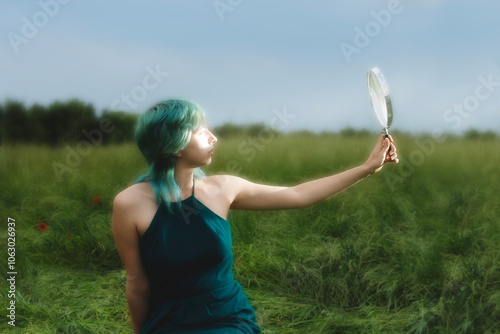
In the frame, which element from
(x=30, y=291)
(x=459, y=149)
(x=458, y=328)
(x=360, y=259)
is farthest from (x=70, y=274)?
(x=459, y=149)

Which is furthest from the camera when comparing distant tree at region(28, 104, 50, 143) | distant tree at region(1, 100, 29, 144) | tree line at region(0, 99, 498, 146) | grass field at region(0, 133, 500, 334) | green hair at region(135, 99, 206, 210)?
distant tree at region(28, 104, 50, 143)

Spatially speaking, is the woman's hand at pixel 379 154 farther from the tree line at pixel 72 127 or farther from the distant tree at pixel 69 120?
the distant tree at pixel 69 120

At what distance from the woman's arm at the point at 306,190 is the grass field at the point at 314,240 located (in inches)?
64.0

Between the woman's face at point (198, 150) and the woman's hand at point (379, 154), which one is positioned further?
the woman's hand at point (379, 154)

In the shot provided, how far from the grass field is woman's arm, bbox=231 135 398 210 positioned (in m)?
1.62

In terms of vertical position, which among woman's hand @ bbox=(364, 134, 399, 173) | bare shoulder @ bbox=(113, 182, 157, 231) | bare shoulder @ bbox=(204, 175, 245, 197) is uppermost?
woman's hand @ bbox=(364, 134, 399, 173)

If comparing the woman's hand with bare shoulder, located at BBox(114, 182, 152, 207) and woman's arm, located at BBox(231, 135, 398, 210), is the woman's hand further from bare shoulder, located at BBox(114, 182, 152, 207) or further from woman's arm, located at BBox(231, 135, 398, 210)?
bare shoulder, located at BBox(114, 182, 152, 207)

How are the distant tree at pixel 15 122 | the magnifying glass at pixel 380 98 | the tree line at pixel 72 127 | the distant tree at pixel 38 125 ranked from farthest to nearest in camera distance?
the distant tree at pixel 38 125 < the distant tree at pixel 15 122 < the tree line at pixel 72 127 < the magnifying glass at pixel 380 98

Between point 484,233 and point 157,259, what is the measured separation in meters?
3.33

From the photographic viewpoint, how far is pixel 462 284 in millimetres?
3820

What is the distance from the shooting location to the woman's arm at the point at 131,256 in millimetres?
1904

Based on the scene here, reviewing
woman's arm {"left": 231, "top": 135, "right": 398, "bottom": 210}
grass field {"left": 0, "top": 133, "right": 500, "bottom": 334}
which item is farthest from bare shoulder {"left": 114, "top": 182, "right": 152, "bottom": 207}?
grass field {"left": 0, "top": 133, "right": 500, "bottom": 334}

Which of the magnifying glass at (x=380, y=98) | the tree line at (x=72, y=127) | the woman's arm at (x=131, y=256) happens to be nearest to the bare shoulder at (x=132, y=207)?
the woman's arm at (x=131, y=256)

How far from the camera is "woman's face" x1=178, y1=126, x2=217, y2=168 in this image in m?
1.91
